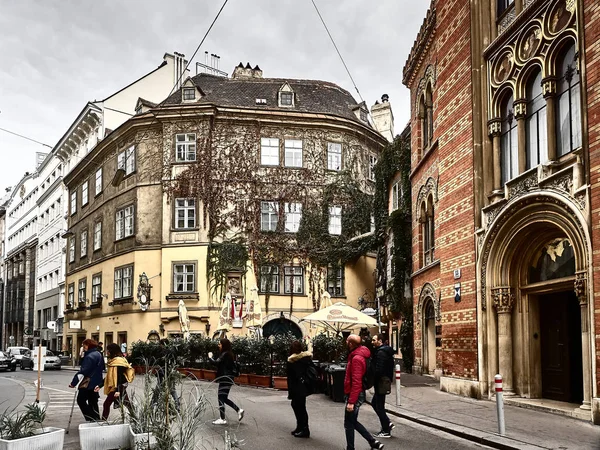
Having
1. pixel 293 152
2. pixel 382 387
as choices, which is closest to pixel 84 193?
pixel 293 152

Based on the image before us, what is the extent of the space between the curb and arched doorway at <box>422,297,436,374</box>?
30.3ft

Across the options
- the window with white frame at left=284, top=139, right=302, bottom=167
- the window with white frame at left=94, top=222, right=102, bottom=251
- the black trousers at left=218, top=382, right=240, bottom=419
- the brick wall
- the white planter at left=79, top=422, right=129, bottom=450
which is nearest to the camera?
the white planter at left=79, top=422, right=129, bottom=450

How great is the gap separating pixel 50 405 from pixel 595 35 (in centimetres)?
1455

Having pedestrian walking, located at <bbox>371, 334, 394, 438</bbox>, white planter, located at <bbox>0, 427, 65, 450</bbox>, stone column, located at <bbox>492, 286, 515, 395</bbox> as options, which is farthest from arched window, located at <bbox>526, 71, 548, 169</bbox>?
white planter, located at <bbox>0, 427, 65, 450</bbox>

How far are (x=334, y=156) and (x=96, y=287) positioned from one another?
16.8m

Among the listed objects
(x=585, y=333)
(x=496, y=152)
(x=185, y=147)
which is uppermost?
(x=185, y=147)

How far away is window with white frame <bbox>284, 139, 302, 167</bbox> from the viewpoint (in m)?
36.3

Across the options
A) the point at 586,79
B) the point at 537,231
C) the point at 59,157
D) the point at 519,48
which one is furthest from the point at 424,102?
the point at 59,157

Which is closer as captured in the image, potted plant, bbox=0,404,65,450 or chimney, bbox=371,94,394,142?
potted plant, bbox=0,404,65,450

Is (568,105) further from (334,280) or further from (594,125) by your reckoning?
(334,280)

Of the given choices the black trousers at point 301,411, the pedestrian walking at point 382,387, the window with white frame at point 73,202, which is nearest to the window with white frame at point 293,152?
the window with white frame at point 73,202

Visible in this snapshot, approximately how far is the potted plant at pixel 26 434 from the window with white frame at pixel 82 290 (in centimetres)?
3639

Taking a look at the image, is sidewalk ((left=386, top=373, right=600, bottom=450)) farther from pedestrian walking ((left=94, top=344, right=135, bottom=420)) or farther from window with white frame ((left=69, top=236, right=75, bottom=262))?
window with white frame ((left=69, top=236, right=75, bottom=262))

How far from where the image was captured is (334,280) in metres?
36.0
